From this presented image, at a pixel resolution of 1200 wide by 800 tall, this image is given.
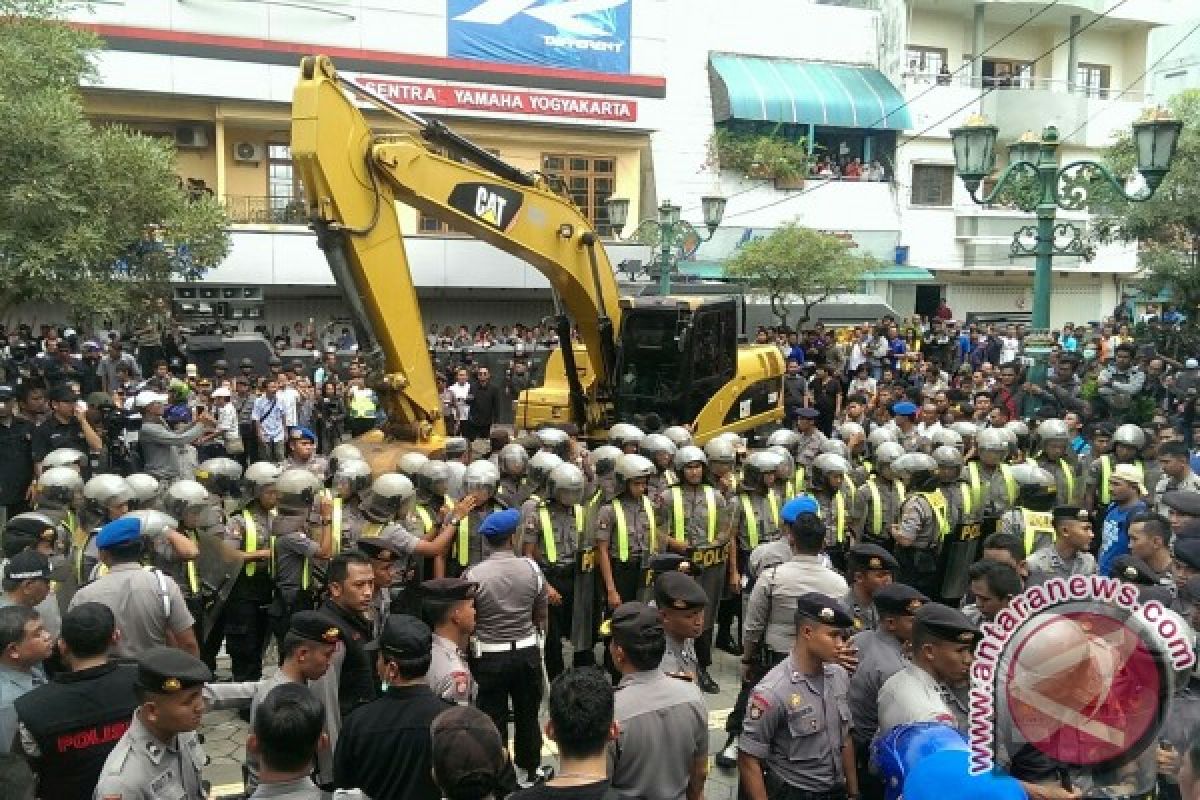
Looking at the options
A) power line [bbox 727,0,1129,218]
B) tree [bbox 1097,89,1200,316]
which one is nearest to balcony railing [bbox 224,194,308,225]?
power line [bbox 727,0,1129,218]

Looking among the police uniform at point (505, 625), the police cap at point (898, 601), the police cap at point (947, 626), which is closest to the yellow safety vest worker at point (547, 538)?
the police uniform at point (505, 625)

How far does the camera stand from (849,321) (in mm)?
31375

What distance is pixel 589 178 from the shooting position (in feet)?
96.5

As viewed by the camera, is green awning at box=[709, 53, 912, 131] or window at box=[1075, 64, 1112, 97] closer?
green awning at box=[709, 53, 912, 131]

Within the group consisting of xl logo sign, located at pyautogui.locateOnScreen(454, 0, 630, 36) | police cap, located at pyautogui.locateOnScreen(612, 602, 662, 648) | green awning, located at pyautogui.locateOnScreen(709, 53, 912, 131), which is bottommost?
police cap, located at pyautogui.locateOnScreen(612, 602, 662, 648)

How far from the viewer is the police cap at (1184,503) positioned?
6.91m

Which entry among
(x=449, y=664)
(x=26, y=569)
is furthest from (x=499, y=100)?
(x=449, y=664)

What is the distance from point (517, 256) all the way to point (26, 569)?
691 centimetres

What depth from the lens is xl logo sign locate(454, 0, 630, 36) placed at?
27000mm

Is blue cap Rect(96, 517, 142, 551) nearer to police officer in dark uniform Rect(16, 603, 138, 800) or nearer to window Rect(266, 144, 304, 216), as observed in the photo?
police officer in dark uniform Rect(16, 603, 138, 800)

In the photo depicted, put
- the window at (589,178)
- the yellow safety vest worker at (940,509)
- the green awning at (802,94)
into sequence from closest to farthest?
the yellow safety vest worker at (940,509) → the window at (589,178) → the green awning at (802,94)

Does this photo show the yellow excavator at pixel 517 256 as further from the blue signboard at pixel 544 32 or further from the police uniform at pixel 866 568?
the blue signboard at pixel 544 32

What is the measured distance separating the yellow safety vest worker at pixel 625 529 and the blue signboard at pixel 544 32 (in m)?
21.7

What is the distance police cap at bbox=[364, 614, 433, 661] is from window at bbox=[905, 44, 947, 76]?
33.3 meters
